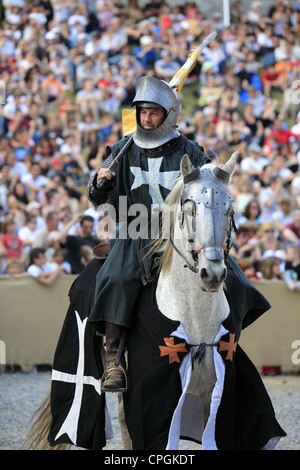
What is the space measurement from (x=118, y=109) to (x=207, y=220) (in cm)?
1167

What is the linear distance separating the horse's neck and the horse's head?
0.18 meters

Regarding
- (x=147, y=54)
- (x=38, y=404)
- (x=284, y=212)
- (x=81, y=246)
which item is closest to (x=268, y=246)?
(x=284, y=212)

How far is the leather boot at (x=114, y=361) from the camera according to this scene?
4.93 metres

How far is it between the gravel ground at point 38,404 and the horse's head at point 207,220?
121 inches

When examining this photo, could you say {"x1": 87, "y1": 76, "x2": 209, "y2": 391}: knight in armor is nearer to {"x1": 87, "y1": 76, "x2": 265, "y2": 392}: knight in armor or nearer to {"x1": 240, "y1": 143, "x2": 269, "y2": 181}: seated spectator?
{"x1": 87, "y1": 76, "x2": 265, "y2": 392}: knight in armor

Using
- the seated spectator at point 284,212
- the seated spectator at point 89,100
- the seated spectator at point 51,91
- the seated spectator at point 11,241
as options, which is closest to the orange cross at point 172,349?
the seated spectator at point 11,241

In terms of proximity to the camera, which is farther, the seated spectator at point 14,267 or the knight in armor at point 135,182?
the seated spectator at point 14,267

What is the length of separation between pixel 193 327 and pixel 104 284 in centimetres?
67

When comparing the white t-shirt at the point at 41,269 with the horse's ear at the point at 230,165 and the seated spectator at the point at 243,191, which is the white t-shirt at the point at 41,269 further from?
the horse's ear at the point at 230,165

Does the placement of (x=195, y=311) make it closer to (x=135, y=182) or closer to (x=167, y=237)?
(x=167, y=237)

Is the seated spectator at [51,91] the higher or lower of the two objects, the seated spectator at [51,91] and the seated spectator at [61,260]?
the higher

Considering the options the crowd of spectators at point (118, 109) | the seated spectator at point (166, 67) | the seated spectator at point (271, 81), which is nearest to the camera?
the crowd of spectators at point (118, 109)

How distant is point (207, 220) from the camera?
14.6 ft
